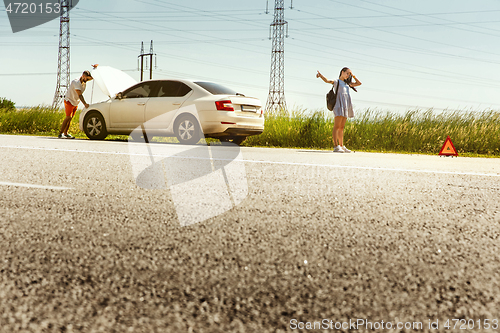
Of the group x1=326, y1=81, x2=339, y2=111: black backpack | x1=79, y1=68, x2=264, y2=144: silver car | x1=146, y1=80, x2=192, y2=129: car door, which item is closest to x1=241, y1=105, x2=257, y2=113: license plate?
x1=79, y1=68, x2=264, y2=144: silver car

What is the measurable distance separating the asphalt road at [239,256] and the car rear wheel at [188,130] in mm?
6305

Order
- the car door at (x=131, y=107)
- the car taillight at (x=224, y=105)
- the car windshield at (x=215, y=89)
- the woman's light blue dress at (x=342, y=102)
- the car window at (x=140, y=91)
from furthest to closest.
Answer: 1. the car window at (x=140, y=91)
2. the car door at (x=131, y=107)
3. the car windshield at (x=215, y=89)
4. the car taillight at (x=224, y=105)
5. the woman's light blue dress at (x=342, y=102)

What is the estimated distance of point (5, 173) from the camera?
484cm

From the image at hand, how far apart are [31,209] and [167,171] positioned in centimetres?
219

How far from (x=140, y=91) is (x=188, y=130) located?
6.99ft

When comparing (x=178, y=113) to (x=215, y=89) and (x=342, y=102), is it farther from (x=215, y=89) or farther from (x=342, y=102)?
(x=342, y=102)

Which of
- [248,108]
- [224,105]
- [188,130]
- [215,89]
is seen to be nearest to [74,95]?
[188,130]

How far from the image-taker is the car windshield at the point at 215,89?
10992 millimetres

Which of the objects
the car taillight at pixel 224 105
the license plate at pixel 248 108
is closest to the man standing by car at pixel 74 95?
the car taillight at pixel 224 105

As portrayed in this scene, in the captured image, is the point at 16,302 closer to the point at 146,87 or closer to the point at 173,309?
the point at 173,309

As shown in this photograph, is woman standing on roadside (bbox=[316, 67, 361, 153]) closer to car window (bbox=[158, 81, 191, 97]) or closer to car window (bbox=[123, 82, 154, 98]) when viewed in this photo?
car window (bbox=[158, 81, 191, 97])

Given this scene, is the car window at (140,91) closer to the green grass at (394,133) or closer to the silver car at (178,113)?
the silver car at (178,113)

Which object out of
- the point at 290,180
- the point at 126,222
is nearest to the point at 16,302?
the point at 126,222

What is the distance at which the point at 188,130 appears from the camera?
422 inches
